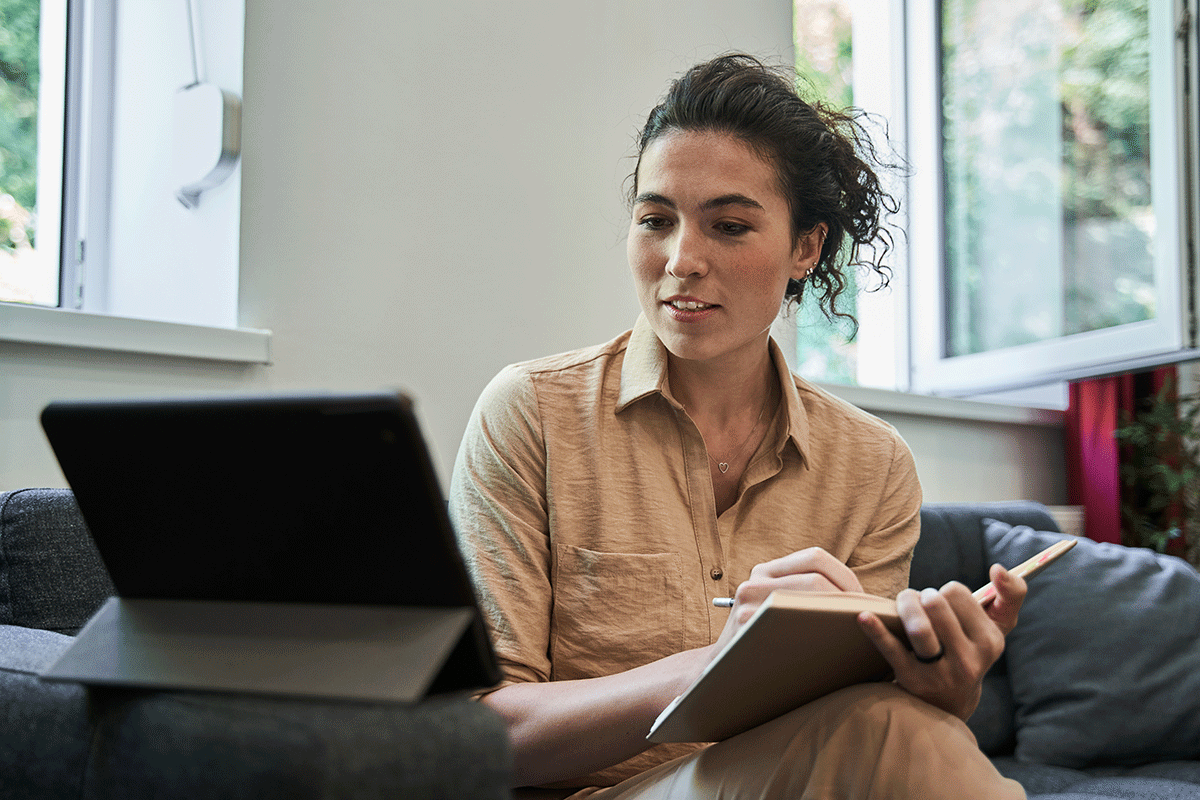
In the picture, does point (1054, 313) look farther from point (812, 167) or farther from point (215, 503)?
point (215, 503)

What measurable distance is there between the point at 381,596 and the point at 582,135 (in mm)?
1774

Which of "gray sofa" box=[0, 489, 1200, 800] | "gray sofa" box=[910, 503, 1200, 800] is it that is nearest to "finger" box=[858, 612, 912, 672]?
"gray sofa" box=[0, 489, 1200, 800]

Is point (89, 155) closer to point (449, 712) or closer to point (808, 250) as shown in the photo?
point (808, 250)

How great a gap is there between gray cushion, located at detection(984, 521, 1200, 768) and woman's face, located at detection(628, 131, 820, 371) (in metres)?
0.93

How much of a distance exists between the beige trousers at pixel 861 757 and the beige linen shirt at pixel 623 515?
0.88 ft

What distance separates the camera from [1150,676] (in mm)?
1682

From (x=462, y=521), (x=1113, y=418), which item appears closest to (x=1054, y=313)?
(x=1113, y=418)

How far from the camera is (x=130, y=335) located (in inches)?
55.1

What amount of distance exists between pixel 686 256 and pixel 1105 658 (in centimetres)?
113

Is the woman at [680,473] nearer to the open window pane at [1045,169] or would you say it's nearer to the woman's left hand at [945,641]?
the woman's left hand at [945,641]

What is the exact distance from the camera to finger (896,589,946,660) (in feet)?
2.60

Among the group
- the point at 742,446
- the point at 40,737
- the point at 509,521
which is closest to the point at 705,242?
the point at 742,446

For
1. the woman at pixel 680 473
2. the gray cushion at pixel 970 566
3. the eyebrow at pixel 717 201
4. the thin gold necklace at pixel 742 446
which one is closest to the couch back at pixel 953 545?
the gray cushion at pixel 970 566

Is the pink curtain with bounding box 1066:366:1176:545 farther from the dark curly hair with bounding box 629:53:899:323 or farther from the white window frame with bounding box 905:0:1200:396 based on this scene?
the dark curly hair with bounding box 629:53:899:323
